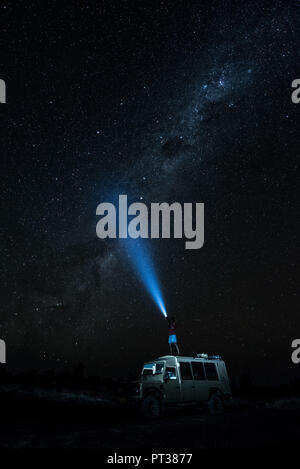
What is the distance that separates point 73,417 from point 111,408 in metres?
4.32

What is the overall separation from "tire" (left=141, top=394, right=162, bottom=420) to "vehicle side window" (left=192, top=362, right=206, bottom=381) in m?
1.87

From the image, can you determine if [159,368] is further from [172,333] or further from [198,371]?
[172,333]

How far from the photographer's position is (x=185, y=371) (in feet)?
48.0

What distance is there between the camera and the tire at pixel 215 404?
49.4ft

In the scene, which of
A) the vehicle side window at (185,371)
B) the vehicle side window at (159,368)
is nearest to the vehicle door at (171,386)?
the vehicle side window at (159,368)

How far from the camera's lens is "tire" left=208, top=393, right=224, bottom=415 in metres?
15.1

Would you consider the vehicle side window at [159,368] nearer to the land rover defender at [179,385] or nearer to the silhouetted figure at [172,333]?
the land rover defender at [179,385]

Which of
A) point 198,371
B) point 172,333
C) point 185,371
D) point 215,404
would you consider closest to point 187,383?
point 185,371

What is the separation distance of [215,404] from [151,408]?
9.33ft

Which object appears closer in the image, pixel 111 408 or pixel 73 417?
pixel 73 417
